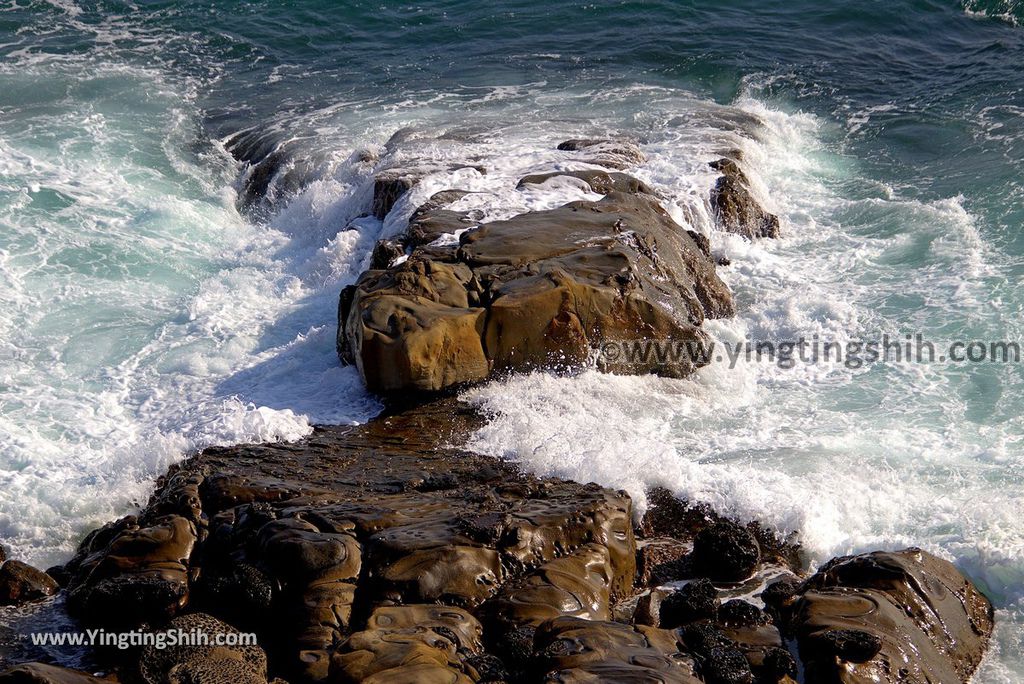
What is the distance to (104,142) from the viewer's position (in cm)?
1788

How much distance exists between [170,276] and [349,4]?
39.0 feet

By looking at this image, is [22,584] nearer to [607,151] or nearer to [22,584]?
[22,584]

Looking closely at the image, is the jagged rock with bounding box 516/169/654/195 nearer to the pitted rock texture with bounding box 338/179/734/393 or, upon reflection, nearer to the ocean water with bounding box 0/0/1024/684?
the ocean water with bounding box 0/0/1024/684

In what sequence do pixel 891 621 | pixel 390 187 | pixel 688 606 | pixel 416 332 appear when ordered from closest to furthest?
pixel 891 621
pixel 688 606
pixel 416 332
pixel 390 187

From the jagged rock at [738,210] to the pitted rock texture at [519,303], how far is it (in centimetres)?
248

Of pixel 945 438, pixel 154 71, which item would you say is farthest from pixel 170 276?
pixel 945 438

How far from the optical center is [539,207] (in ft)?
44.1

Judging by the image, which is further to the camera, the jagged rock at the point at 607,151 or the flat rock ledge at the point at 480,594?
the jagged rock at the point at 607,151

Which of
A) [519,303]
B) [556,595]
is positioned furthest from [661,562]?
[519,303]

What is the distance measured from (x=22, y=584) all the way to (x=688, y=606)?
484 cm

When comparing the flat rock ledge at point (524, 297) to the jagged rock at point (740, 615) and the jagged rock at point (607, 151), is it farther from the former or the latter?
the jagged rock at point (740, 615)

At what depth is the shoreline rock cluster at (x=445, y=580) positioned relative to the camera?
6688 mm

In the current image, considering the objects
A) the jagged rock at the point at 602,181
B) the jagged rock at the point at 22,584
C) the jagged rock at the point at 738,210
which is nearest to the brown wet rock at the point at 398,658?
the jagged rock at the point at 22,584

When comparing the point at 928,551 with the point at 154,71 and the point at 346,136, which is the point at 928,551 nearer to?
the point at 346,136
